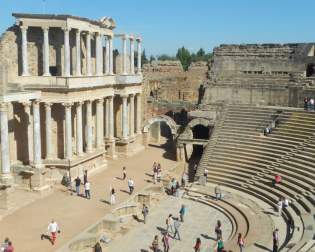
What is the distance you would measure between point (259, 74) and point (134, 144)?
38.4 feet

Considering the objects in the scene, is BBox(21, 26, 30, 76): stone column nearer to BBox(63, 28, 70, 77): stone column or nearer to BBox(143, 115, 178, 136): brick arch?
BBox(63, 28, 70, 77): stone column

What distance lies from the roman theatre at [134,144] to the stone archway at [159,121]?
0.10 metres

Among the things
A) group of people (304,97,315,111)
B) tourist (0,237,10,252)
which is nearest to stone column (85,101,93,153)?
tourist (0,237,10,252)

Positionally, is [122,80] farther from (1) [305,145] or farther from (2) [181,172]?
(1) [305,145]

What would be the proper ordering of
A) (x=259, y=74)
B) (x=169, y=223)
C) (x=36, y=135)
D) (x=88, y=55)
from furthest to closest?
(x=259, y=74) < (x=88, y=55) < (x=36, y=135) < (x=169, y=223)

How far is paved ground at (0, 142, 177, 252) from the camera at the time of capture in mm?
18514

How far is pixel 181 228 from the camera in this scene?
2098 centimetres

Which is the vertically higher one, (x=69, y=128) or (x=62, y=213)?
(x=69, y=128)

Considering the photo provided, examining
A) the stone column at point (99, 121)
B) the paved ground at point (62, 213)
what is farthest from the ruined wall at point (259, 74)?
the paved ground at point (62, 213)

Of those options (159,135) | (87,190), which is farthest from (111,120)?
(87,190)

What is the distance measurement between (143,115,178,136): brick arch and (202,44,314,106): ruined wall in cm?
294

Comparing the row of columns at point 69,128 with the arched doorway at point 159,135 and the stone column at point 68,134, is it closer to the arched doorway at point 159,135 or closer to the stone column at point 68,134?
the stone column at point 68,134

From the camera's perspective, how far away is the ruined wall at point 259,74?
111 feet

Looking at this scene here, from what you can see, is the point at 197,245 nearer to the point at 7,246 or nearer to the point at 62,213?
the point at 62,213
